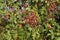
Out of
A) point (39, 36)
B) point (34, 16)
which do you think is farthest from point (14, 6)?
point (39, 36)

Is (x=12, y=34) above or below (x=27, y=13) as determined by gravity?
below

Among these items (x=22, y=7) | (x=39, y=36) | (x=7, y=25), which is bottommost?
(x=39, y=36)

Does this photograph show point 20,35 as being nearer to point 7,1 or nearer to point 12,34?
point 12,34

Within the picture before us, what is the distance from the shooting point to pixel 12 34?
3422 millimetres

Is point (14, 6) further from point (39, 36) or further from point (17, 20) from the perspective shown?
point (39, 36)

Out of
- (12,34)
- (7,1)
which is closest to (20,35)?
(12,34)

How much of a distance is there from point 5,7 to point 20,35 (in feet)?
1.63

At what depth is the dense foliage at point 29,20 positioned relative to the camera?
135 inches

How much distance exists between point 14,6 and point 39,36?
607mm

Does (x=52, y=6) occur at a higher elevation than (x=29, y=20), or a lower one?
higher

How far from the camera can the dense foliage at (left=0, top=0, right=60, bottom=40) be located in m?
3.43

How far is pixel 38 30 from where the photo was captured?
3479mm

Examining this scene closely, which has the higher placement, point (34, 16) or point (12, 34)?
point (34, 16)

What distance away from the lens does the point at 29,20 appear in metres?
3.43
